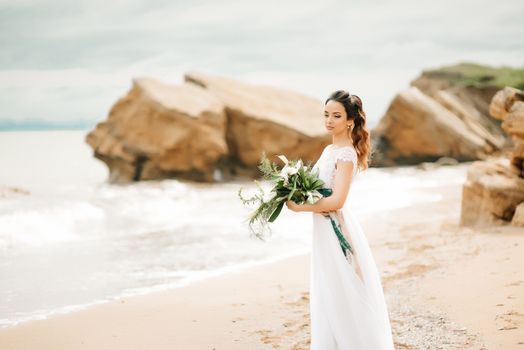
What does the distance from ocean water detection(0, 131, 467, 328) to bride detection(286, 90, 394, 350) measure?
3373 mm

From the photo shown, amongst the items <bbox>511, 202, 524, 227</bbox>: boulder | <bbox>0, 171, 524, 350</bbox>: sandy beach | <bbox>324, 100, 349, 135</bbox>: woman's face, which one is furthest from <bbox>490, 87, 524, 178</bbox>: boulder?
<bbox>324, 100, 349, 135</bbox>: woman's face

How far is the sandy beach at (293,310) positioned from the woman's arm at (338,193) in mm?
1520

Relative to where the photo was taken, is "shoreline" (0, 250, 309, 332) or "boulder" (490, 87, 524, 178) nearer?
"shoreline" (0, 250, 309, 332)

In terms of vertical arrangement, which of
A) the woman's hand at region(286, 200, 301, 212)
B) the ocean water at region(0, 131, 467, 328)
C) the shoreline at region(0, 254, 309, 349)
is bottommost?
the ocean water at region(0, 131, 467, 328)

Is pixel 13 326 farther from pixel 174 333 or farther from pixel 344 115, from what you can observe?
pixel 344 115

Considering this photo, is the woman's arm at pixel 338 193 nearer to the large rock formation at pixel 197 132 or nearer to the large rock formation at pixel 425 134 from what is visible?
the large rock formation at pixel 197 132

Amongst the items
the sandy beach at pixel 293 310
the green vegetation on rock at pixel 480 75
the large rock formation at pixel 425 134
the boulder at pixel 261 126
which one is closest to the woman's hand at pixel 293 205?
the sandy beach at pixel 293 310

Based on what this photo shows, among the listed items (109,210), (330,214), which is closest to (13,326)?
(330,214)

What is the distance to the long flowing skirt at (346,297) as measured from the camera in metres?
3.96

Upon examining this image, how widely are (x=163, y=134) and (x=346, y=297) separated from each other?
48.6ft

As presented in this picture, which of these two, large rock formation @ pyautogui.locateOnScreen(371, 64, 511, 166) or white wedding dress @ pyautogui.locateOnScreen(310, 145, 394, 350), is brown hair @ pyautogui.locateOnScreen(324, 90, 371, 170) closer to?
white wedding dress @ pyautogui.locateOnScreen(310, 145, 394, 350)

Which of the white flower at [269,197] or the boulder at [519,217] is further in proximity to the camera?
the boulder at [519,217]

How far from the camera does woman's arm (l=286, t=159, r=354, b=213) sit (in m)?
3.89

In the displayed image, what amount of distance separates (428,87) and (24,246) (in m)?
31.2
